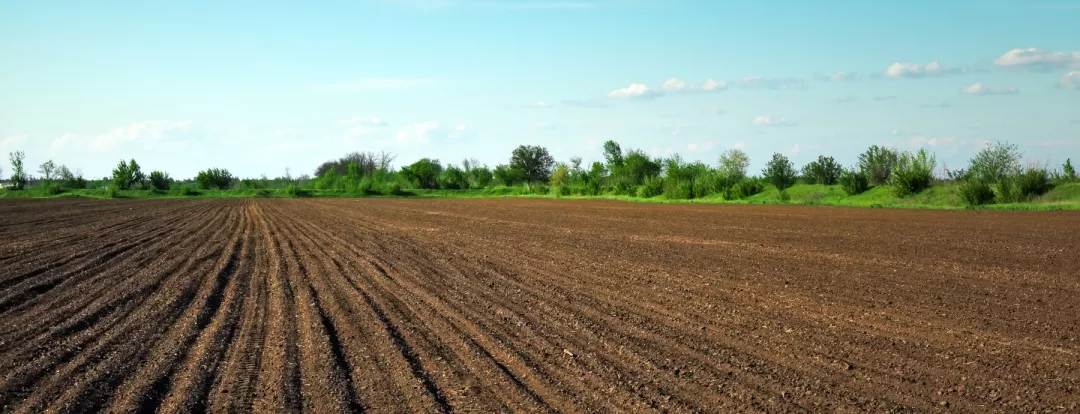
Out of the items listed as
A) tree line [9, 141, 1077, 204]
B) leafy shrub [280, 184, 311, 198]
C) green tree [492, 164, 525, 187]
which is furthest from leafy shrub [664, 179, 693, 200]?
green tree [492, 164, 525, 187]

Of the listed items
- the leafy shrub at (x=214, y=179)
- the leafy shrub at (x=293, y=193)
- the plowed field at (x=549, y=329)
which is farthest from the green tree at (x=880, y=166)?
the leafy shrub at (x=214, y=179)

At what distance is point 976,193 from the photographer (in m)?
37.4

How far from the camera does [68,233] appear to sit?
84.1 ft

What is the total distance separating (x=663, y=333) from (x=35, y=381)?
5.82 meters

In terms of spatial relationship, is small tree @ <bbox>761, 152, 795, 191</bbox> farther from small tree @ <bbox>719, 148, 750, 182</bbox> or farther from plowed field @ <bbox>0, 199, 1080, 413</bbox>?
plowed field @ <bbox>0, 199, 1080, 413</bbox>

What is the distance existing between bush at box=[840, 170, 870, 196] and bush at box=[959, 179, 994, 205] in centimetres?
958

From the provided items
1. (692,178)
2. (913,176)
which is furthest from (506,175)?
(913,176)

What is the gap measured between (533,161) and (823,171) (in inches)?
3923

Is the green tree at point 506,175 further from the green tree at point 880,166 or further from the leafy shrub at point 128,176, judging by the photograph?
the green tree at point 880,166

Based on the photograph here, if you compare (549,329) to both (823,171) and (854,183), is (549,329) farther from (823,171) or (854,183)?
(823,171)

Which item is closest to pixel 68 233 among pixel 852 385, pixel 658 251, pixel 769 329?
pixel 658 251

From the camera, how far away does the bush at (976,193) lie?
37375 mm

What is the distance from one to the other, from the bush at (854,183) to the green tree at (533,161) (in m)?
109

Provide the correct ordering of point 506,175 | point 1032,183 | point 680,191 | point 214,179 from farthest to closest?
point 506,175 → point 214,179 → point 680,191 → point 1032,183
